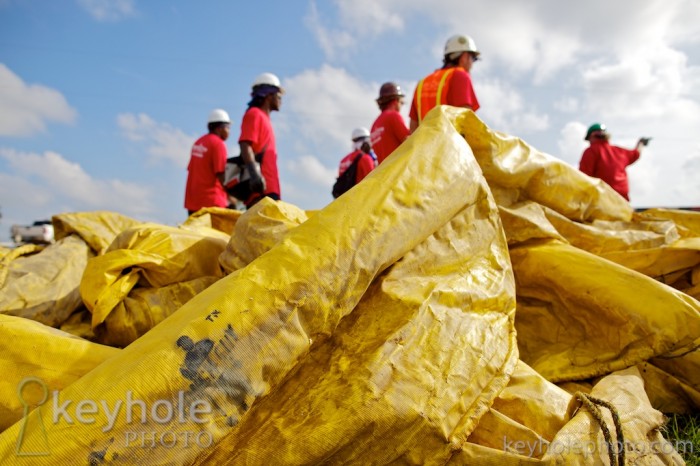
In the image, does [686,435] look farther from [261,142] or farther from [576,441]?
[261,142]

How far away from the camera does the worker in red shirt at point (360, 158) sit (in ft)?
17.3

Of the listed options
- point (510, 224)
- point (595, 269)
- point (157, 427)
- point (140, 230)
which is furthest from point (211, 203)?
point (157, 427)

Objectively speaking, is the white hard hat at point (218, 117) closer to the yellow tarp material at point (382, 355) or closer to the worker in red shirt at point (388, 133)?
the worker in red shirt at point (388, 133)

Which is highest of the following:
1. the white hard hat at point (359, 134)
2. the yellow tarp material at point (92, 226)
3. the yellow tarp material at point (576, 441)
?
the white hard hat at point (359, 134)

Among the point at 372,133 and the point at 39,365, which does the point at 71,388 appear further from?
the point at 372,133

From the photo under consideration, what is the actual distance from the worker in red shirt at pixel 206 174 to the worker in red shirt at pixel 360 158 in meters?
1.29

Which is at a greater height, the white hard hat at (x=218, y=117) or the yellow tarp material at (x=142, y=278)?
the white hard hat at (x=218, y=117)

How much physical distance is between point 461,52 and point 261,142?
5.33 ft

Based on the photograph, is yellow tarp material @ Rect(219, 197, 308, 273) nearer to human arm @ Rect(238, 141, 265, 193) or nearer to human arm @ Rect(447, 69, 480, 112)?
human arm @ Rect(447, 69, 480, 112)

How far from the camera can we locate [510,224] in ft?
5.95

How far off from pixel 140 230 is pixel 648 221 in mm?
2162

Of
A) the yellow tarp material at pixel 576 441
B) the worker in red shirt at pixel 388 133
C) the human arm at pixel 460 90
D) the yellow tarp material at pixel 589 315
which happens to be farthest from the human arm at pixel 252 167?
the yellow tarp material at pixel 576 441

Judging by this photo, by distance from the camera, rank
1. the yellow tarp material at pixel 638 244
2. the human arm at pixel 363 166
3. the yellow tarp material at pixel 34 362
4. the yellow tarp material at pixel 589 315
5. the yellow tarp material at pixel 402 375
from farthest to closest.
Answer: the human arm at pixel 363 166 < the yellow tarp material at pixel 638 244 < the yellow tarp material at pixel 589 315 < the yellow tarp material at pixel 34 362 < the yellow tarp material at pixel 402 375

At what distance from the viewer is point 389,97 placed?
14.8 ft
